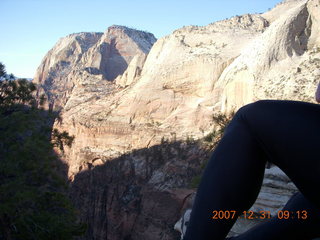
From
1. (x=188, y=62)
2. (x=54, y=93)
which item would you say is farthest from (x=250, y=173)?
(x=54, y=93)

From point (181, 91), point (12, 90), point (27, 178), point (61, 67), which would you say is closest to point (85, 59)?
point (61, 67)

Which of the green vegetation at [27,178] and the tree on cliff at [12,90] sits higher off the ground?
the tree on cliff at [12,90]

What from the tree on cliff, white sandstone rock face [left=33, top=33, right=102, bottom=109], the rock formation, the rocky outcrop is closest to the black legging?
the tree on cliff

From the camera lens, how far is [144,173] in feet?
70.8

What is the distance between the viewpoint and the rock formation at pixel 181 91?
17.4m

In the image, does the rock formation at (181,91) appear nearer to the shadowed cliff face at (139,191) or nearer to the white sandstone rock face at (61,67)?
the shadowed cliff face at (139,191)

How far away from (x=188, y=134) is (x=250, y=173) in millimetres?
20493

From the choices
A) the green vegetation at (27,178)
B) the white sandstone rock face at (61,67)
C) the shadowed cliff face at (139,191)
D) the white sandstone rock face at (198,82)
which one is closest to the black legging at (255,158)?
the green vegetation at (27,178)

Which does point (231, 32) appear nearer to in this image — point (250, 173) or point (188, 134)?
point (188, 134)

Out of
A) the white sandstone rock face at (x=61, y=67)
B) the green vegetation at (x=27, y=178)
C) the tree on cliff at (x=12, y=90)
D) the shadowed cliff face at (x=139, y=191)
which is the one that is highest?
the white sandstone rock face at (x=61, y=67)

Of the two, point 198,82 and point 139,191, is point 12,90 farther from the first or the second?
point 198,82

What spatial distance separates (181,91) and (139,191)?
804cm

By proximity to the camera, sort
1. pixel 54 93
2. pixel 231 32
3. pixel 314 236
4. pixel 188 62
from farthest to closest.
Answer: pixel 54 93 → pixel 231 32 → pixel 188 62 → pixel 314 236

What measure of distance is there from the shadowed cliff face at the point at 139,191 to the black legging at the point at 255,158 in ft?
49.4
